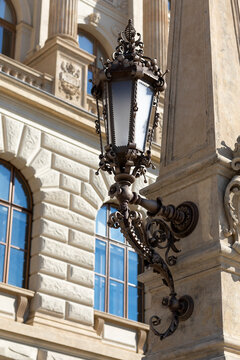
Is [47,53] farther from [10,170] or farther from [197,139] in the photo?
[197,139]

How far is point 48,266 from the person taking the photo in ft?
47.4

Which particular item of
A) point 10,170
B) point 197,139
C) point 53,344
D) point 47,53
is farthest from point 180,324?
point 47,53

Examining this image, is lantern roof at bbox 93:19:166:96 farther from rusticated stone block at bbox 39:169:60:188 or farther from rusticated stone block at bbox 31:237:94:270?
rusticated stone block at bbox 39:169:60:188

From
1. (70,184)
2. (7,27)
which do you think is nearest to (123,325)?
(70,184)

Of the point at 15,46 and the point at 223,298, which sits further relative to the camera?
the point at 15,46

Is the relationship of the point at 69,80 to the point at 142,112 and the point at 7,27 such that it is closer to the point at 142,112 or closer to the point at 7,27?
the point at 7,27

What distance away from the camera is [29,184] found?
1525cm

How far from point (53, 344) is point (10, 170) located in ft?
11.7

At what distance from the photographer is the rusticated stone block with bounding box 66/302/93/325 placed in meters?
14.4

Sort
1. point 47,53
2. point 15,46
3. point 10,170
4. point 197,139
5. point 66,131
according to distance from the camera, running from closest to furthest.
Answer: point 197,139 < point 10,170 < point 66,131 < point 47,53 < point 15,46

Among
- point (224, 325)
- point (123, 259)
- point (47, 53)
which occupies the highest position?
point (47, 53)

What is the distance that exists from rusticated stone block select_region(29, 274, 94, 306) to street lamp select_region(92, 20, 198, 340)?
9.04m

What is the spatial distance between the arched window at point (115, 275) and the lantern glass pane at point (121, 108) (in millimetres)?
10809

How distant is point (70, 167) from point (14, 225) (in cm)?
187
